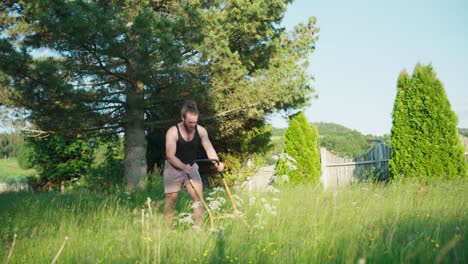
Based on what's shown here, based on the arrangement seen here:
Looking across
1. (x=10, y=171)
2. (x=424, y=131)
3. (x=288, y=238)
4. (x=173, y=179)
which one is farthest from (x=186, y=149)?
(x=10, y=171)

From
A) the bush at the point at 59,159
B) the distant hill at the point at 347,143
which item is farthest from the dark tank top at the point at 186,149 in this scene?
the distant hill at the point at 347,143

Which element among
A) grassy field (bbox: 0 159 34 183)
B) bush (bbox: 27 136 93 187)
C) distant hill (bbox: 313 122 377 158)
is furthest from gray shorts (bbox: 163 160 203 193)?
distant hill (bbox: 313 122 377 158)

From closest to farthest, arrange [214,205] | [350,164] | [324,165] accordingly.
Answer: [214,205] → [324,165] → [350,164]

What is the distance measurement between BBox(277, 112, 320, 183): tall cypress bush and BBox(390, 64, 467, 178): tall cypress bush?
10.1 ft

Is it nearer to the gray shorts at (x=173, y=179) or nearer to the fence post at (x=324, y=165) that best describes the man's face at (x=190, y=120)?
the gray shorts at (x=173, y=179)

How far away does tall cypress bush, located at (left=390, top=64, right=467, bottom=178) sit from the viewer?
343 inches

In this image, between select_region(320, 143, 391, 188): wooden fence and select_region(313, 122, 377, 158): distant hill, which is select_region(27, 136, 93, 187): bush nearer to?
select_region(320, 143, 391, 188): wooden fence

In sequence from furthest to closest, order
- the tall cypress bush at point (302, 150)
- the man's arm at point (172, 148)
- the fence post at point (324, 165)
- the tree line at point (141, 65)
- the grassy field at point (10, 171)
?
the grassy field at point (10, 171)
the fence post at point (324, 165)
the tall cypress bush at point (302, 150)
the tree line at point (141, 65)
the man's arm at point (172, 148)

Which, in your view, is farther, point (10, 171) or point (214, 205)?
point (10, 171)

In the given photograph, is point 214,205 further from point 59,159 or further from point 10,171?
point 10,171

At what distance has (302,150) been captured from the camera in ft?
39.9

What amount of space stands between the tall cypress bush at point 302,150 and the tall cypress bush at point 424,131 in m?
3.07

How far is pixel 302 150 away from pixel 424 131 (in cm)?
393

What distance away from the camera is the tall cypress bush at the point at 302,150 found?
12.0 meters
